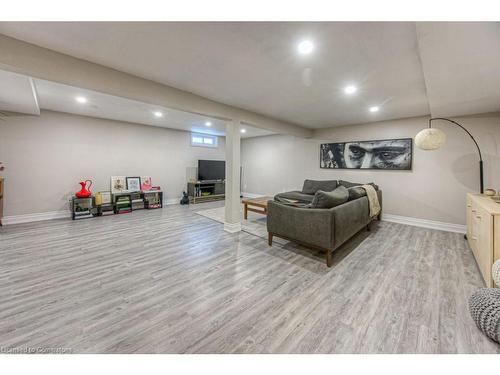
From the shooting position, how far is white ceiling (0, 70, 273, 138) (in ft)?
9.29

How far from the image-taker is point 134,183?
5602 mm

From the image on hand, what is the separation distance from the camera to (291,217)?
2.74 m

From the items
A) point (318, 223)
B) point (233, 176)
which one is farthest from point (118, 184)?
point (318, 223)

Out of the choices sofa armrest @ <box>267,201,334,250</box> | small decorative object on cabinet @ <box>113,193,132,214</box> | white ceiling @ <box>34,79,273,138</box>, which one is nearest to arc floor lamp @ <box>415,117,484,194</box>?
sofa armrest @ <box>267,201,334,250</box>

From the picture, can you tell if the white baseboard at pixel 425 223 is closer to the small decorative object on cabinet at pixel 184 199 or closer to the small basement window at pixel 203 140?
the small decorative object on cabinet at pixel 184 199

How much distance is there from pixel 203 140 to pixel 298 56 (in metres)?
5.53

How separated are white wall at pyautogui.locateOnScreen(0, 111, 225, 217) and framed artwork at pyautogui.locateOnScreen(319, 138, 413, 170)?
474 cm

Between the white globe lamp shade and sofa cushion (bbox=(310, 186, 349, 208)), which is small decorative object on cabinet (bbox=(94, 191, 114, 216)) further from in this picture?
the white globe lamp shade

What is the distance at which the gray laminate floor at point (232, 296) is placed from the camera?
136 cm

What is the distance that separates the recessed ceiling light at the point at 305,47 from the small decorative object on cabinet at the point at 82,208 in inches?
211

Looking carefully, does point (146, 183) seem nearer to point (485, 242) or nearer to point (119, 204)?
point (119, 204)

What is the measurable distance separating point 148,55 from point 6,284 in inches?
106
